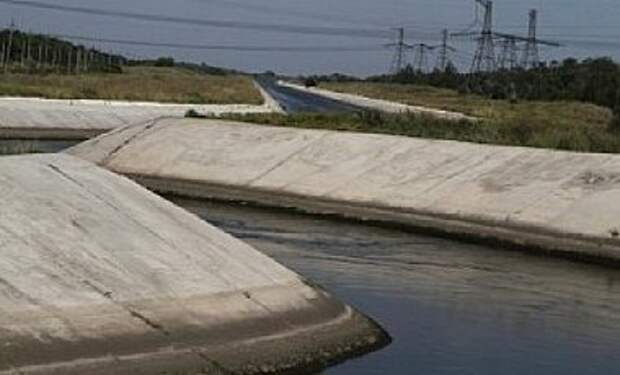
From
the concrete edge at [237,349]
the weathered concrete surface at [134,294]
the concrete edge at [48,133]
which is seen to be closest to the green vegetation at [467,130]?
the concrete edge at [48,133]

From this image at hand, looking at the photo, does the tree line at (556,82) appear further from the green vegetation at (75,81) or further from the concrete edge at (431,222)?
the concrete edge at (431,222)

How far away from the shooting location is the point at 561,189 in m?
40.8

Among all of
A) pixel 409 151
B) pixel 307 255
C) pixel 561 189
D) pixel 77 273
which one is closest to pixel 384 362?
pixel 77 273

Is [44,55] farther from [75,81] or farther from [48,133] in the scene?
[48,133]

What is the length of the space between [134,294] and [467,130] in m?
41.9

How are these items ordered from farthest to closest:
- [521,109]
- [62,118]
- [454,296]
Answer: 1. [521,109]
2. [62,118]
3. [454,296]

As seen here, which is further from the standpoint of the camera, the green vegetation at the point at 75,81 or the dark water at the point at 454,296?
the green vegetation at the point at 75,81

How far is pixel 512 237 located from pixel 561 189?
4226mm

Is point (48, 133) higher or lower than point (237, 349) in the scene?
lower

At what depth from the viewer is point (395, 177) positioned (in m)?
46.3

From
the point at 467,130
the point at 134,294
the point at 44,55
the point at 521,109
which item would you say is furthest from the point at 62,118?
the point at 44,55

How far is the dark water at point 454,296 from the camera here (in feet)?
67.3

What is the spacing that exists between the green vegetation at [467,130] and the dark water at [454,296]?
14.2m

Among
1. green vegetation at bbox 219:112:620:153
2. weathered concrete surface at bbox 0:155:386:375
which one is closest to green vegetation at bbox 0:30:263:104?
green vegetation at bbox 219:112:620:153
